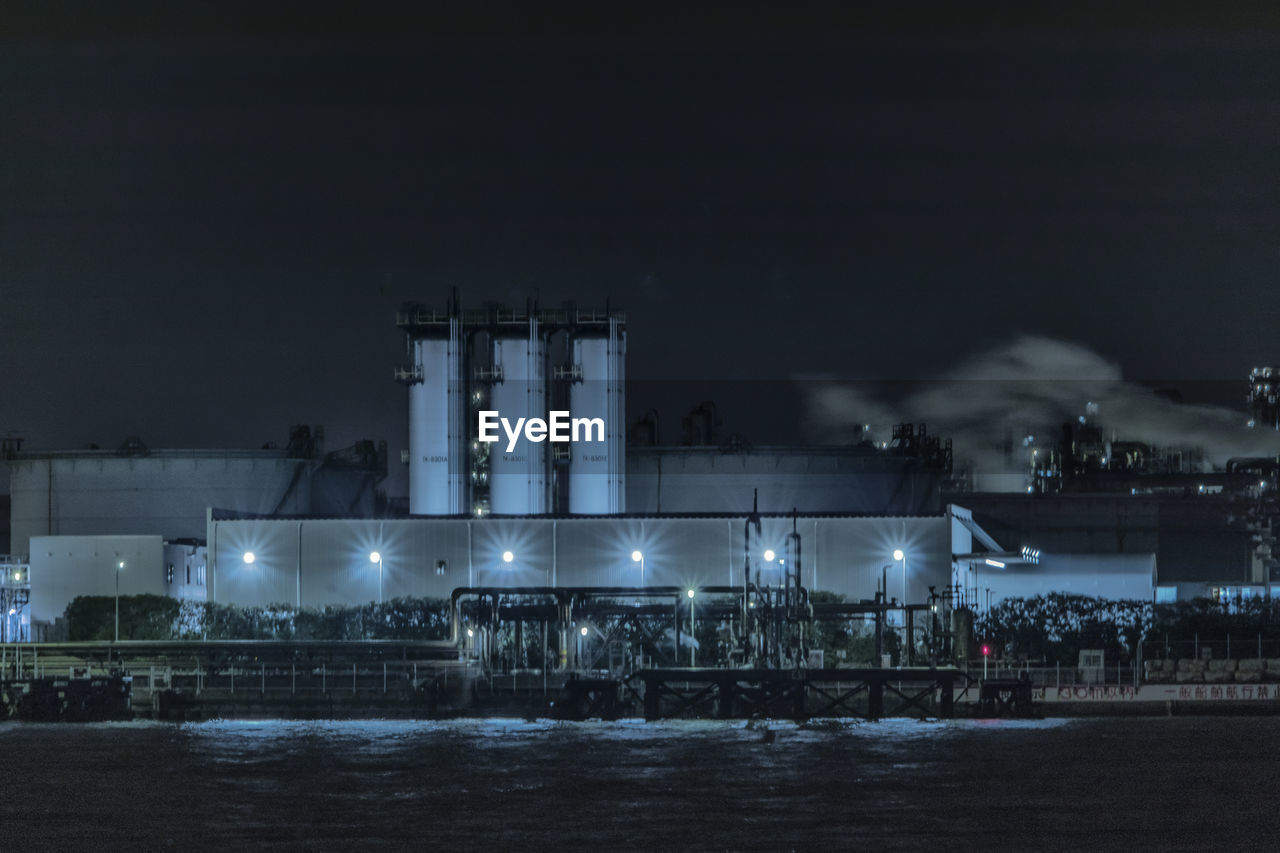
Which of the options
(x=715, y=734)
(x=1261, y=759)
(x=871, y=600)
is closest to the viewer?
(x=1261, y=759)

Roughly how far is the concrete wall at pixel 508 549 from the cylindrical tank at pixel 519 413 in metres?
6.94

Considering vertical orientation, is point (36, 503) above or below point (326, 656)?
above

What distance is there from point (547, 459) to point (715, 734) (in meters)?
28.9

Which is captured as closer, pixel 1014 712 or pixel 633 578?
pixel 1014 712

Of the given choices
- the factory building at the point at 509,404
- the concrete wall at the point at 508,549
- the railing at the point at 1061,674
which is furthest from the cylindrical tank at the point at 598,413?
the railing at the point at 1061,674

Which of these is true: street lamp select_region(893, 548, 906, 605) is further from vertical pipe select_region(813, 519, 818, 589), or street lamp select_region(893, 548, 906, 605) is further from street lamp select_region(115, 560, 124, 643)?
street lamp select_region(115, 560, 124, 643)

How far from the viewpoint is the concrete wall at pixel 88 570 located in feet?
291

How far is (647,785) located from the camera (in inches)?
2197

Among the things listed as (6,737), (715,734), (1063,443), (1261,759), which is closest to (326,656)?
(6,737)

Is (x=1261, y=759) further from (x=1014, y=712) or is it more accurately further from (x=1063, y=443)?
(x=1063, y=443)

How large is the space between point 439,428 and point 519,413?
3.75 m

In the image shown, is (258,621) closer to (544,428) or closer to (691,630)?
(544,428)

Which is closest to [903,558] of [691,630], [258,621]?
[691,630]

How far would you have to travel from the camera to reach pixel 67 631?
3425 inches
